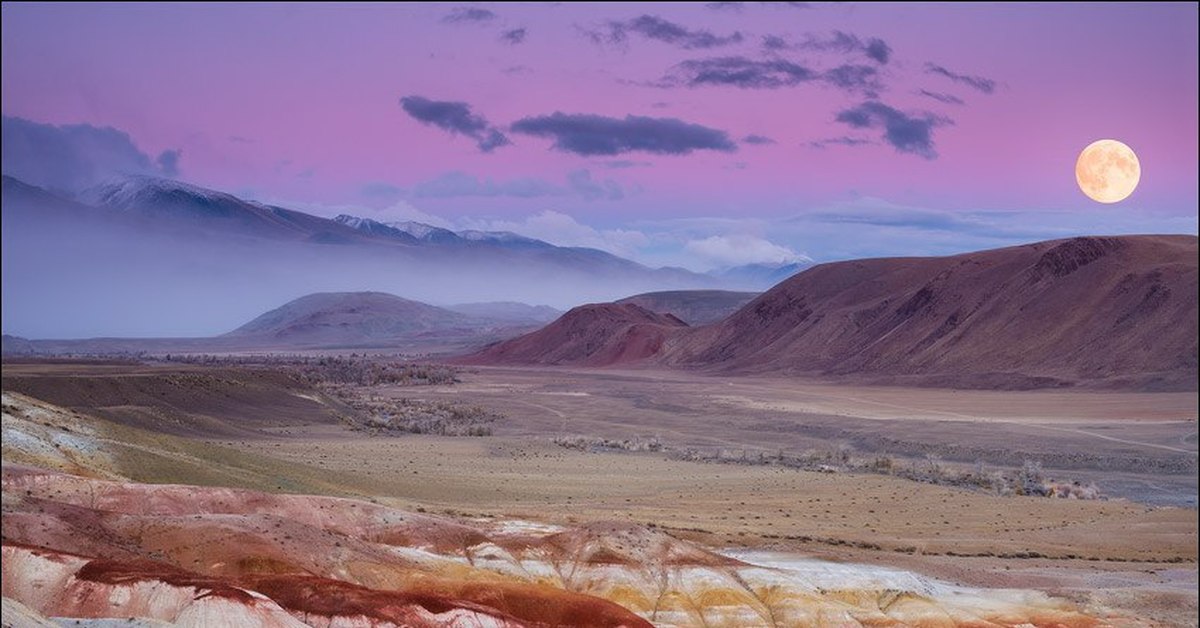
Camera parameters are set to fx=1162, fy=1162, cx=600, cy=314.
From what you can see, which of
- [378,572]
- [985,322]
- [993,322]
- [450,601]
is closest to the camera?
[450,601]

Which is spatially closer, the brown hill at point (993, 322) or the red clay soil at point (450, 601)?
the red clay soil at point (450, 601)

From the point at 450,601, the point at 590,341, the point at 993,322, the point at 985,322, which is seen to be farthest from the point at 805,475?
the point at 590,341

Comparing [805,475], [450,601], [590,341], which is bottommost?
[805,475]

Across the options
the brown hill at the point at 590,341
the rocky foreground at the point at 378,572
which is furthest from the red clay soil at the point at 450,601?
the brown hill at the point at 590,341

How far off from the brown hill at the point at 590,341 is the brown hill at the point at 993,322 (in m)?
9.45

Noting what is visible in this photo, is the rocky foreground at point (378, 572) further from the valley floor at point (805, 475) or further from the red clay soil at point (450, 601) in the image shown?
the valley floor at point (805, 475)

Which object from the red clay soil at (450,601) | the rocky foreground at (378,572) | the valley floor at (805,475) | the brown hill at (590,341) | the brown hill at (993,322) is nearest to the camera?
the rocky foreground at (378,572)

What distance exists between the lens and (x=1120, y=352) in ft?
342

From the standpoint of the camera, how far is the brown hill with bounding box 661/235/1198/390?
104812 mm

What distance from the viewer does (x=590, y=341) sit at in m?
185

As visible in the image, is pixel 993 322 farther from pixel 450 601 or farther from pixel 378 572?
pixel 450 601

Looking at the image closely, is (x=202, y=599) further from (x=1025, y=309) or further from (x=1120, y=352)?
(x=1025, y=309)

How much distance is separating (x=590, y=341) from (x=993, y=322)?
75.3 meters

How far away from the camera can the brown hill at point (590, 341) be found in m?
175
